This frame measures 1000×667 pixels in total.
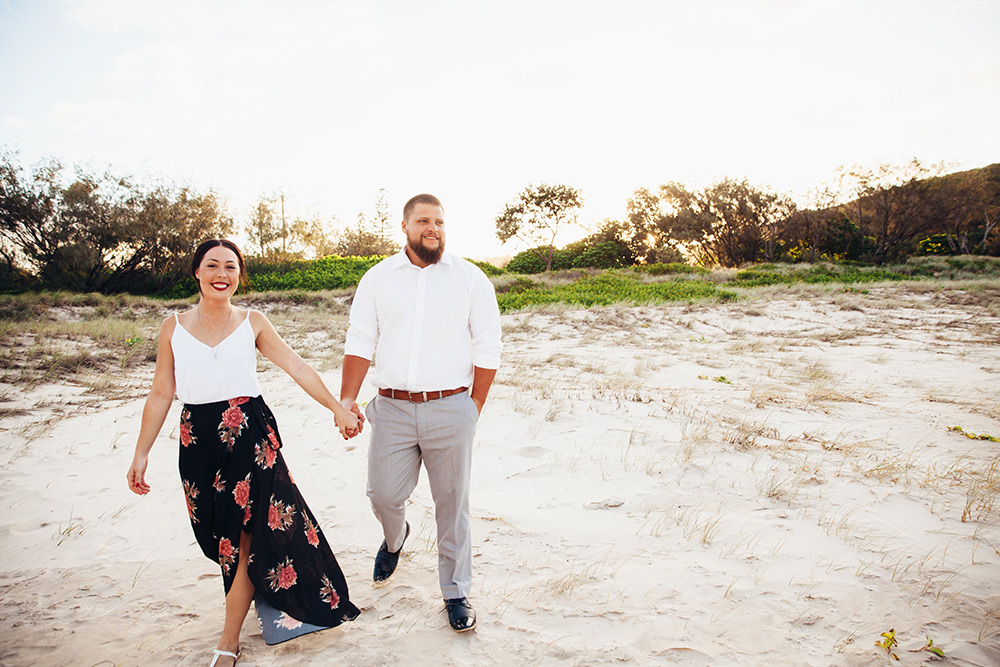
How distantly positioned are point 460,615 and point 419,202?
219 cm

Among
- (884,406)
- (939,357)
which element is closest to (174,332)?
(884,406)

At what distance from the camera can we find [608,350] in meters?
11.3

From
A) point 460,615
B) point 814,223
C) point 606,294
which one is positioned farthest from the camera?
point 814,223

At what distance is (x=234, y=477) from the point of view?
8.50 ft

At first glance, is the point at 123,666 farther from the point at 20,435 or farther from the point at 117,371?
the point at 117,371

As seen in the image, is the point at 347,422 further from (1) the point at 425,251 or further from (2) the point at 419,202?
(2) the point at 419,202

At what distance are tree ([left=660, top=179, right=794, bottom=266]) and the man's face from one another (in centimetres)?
3606

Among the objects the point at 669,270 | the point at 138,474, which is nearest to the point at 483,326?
the point at 138,474

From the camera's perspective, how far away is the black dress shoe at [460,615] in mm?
2848

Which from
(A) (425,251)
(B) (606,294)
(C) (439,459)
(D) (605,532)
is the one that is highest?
(A) (425,251)

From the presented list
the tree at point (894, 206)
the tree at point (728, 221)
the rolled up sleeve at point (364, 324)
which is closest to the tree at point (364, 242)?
the tree at point (728, 221)

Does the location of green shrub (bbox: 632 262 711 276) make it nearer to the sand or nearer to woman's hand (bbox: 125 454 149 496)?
the sand

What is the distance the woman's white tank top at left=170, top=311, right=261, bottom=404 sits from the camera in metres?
2.60

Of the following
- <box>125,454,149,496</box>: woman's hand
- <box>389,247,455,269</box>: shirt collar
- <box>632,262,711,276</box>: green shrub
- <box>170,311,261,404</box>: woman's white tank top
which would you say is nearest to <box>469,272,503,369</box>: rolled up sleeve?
<box>389,247,455,269</box>: shirt collar
